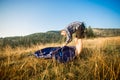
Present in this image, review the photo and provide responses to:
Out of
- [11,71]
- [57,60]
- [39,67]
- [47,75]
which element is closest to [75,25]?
[57,60]

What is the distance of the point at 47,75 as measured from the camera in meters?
3.12

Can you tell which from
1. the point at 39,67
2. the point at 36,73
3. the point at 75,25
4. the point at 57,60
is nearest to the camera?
the point at 36,73

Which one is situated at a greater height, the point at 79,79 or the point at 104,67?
the point at 104,67

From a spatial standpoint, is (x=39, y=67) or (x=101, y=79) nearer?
(x=101, y=79)

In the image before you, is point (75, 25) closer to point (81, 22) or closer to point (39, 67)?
point (81, 22)

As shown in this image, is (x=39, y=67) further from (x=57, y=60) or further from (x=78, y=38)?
(x=78, y=38)

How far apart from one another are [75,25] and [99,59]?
2.18 m

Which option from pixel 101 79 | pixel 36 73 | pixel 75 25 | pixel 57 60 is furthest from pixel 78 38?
pixel 101 79

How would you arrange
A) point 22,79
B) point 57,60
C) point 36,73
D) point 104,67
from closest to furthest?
1. point 104,67
2. point 22,79
3. point 36,73
4. point 57,60

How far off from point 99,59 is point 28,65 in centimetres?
175

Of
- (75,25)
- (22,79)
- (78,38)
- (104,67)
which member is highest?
(75,25)

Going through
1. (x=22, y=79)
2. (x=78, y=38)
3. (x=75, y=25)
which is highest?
(x=75, y=25)

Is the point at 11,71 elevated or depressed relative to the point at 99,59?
depressed

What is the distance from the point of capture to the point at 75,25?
491 cm
